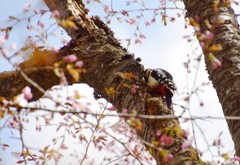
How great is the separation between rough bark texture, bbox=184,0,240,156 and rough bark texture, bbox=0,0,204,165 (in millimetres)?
416

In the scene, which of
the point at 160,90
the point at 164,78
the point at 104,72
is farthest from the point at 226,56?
the point at 104,72

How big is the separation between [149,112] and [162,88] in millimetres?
520

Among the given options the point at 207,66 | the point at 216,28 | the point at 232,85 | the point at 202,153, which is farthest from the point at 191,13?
the point at 202,153

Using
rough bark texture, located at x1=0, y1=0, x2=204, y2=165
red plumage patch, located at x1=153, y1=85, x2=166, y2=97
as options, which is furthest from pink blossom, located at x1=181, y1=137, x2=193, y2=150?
red plumage patch, located at x1=153, y1=85, x2=166, y2=97

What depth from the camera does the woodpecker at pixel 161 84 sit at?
337cm

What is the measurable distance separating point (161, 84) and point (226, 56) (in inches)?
32.0

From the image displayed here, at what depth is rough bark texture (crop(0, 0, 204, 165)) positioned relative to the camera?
9.81ft

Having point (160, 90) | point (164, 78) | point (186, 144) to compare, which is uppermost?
point (164, 78)

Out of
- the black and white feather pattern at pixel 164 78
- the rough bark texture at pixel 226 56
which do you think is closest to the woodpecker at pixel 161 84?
the black and white feather pattern at pixel 164 78

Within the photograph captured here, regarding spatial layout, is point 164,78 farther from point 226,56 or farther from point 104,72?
point 226,56

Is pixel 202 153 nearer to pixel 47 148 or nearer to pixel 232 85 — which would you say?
pixel 232 85

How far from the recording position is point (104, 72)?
11.6ft

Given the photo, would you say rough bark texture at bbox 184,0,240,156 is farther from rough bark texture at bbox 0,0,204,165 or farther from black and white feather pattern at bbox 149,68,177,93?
black and white feather pattern at bbox 149,68,177,93

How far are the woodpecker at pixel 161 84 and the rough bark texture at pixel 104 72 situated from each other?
0.29ft
